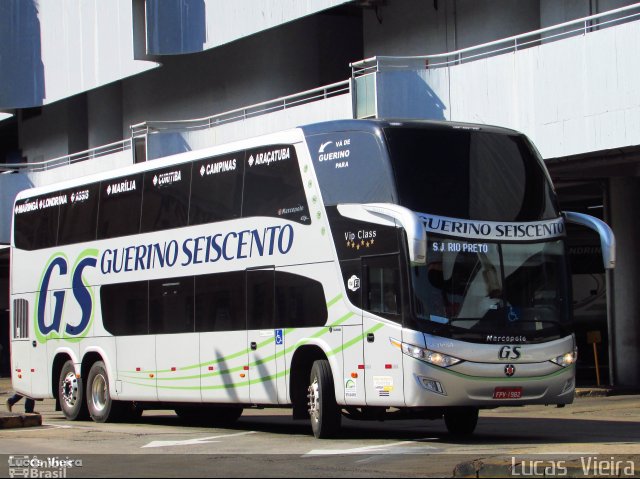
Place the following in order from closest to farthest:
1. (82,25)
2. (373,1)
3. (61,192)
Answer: (61,192) → (373,1) → (82,25)

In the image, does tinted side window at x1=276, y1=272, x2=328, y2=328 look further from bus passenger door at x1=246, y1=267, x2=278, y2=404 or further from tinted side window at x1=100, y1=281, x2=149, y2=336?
tinted side window at x1=100, y1=281, x2=149, y2=336

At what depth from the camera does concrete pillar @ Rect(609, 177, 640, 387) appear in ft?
92.9

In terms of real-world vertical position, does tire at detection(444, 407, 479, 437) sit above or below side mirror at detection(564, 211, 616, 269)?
below

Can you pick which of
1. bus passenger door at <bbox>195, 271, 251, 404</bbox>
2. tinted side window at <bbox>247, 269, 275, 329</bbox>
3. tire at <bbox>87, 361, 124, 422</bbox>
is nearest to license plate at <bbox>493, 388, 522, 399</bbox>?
tinted side window at <bbox>247, 269, 275, 329</bbox>

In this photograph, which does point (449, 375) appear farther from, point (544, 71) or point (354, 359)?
point (544, 71)

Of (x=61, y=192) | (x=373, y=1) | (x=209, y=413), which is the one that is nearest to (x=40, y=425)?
(x=209, y=413)

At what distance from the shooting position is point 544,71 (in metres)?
24.0

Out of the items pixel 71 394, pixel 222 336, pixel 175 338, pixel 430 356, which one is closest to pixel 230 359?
pixel 222 336

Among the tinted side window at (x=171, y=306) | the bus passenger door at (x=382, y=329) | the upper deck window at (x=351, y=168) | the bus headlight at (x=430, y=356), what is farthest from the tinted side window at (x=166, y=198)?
the bus headlight at (x=430, y=356)

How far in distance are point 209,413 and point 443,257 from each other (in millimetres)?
7704

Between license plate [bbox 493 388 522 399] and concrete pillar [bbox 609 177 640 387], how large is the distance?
13369mm

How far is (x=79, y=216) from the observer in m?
22.6

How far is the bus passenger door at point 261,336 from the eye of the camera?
17609 mm

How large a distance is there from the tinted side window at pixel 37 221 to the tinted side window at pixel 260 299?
6.38 meters
